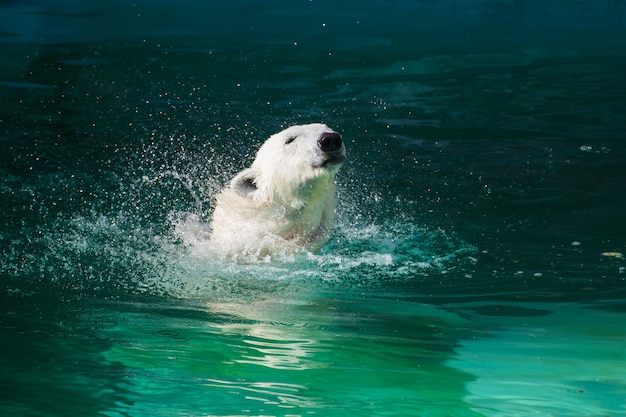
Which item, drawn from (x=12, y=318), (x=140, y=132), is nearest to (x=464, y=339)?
(x=12, y=318)

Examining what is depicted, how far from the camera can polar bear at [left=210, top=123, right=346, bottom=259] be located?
269 inches

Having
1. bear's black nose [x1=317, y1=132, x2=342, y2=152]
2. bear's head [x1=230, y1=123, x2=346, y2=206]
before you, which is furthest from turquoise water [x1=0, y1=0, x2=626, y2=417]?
bear's black nose [x1=317, y1=132, x2=342, y2=152]

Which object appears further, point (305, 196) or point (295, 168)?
point (305, 196)

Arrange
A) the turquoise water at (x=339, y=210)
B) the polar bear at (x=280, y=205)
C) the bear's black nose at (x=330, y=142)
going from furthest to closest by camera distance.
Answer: the polar bear at (x=280, y=205) < the bear's black nose at (x=330, y=142) < the turquoise water at (x=339, y=210)

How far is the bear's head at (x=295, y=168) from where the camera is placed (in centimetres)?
658

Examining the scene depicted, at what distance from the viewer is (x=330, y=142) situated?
21.3 feet

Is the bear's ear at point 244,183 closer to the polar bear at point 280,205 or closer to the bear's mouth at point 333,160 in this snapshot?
the polar bear at point 280,205

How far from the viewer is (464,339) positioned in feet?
19.9

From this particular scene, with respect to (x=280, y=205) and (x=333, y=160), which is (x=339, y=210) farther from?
(x=333, y=160)

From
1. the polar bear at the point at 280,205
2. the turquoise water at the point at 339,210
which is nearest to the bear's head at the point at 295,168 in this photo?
the polar bear at the point at 280,205

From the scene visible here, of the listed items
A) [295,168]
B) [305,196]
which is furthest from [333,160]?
[305,196]

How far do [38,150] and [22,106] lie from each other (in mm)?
1386

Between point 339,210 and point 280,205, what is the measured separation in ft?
4.59

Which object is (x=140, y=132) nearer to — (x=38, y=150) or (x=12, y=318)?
(x=38, y=150)
